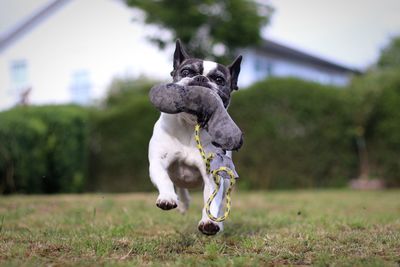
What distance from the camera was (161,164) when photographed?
4074 mm

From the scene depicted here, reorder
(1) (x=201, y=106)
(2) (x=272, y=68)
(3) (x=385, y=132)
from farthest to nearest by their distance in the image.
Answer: (2) (x=272, y=68), (3) (x=385, y=132), (1) (x=201, y=106)

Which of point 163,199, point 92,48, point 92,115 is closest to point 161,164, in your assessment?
point 163,199

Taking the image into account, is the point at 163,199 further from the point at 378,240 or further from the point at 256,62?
the point at 256,62

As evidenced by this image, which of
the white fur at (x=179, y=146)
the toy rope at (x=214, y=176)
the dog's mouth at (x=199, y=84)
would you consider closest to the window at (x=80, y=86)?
the white fur at (x=179, y=146)

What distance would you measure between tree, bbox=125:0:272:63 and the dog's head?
10.9 metres

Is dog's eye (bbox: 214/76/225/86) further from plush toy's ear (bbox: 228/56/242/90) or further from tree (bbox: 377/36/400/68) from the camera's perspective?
tree (bbox: 377/36/400/68)

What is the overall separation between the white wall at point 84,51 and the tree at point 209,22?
6.52m

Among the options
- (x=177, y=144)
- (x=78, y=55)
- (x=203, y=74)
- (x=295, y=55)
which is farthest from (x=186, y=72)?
(x=295, y=55)

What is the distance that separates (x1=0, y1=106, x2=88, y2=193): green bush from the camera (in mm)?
12508

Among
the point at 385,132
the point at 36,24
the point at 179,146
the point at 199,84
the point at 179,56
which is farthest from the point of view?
the point at 36,24

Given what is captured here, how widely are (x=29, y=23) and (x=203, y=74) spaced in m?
23.9

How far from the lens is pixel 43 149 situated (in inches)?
512

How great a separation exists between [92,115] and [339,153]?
7.22 metres

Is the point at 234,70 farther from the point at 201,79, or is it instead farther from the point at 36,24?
the point at 36,24
